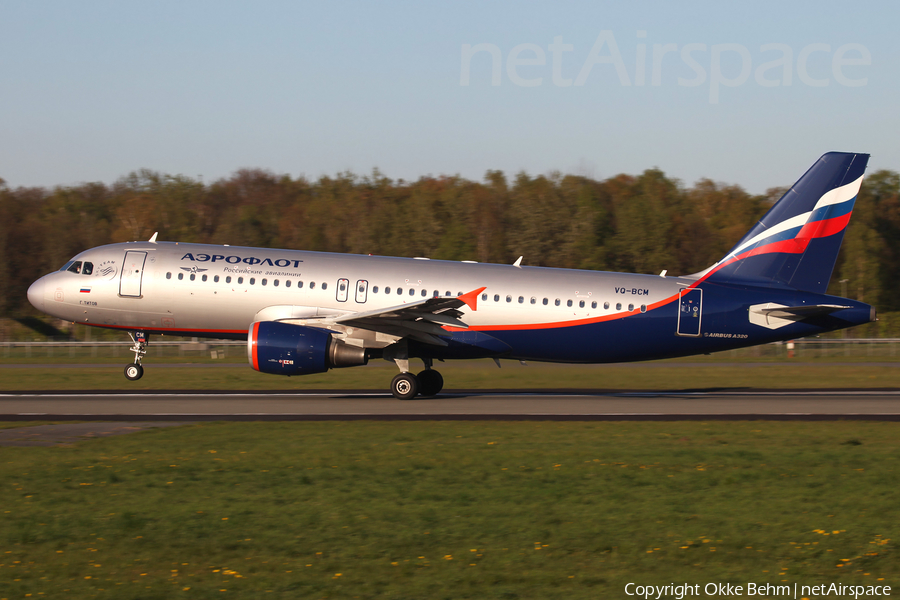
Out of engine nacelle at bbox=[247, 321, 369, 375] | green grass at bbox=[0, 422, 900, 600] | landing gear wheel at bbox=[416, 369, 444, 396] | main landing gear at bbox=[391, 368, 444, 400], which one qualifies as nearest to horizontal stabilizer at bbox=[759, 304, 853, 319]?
green grass at bbox=[0, 422, 900, 600]

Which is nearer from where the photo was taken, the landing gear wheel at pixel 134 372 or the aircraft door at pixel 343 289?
the aircraft door at pixel 343 289

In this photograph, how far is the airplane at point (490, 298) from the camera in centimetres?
2408

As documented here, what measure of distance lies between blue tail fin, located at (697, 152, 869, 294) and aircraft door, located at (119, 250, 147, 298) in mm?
17743

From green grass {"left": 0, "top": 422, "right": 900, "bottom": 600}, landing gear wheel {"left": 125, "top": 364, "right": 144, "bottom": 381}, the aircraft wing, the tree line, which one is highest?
the tree line

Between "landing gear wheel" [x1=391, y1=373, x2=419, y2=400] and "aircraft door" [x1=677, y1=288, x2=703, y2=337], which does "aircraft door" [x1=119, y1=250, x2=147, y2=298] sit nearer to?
"landing gear wheel" [x1=391, y1=373, x2=419, y2=400]

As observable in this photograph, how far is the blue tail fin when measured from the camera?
2517cm

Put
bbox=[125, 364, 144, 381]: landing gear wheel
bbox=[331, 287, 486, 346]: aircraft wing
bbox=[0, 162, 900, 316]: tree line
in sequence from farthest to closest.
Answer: bbox=[0, 162, 900, 316]: tree line, bbox=[125, 364, 144, 381]: landing gear wheel, bbox=[331, 287, 486, 346]: aircraft wing

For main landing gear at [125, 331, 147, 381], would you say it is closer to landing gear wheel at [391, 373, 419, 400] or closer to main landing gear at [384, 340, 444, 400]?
main landing gear at [384, 340, 444, 400]

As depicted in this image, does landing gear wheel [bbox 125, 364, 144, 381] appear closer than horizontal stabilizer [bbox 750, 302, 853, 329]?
No

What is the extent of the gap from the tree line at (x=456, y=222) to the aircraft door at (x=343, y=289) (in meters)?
47.6

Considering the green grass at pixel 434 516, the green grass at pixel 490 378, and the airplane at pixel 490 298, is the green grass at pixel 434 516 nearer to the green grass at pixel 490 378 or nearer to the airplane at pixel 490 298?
the airplane at pixel 490 298

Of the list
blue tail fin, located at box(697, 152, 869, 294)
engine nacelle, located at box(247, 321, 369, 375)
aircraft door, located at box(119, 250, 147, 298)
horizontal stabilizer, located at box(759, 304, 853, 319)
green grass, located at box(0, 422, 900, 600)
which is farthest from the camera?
blue tail fin, located at box(697, 152, 869, 294)

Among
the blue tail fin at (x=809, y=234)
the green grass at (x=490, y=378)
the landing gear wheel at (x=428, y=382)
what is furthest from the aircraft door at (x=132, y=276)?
the blue tail fin at (x=809, y=234)

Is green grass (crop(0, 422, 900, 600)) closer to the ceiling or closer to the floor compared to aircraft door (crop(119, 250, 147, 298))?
closer to the floor
